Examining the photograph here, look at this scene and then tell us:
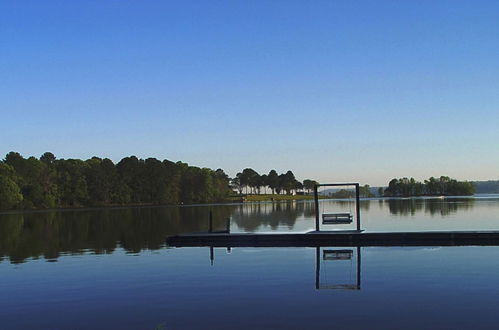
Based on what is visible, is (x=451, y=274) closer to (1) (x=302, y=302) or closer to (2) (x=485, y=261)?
(2) (x=485, y=261)

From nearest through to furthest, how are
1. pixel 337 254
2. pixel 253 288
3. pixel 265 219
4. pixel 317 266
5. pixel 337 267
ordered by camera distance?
pixel 253 288
pixel 337 267
pixel 317 266
pixel 337 254
pixel 265 219

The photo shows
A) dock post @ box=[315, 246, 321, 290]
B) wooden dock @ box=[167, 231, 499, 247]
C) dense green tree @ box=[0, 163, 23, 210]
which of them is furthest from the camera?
dense green tree @ box=[0, 163, 23, 210]

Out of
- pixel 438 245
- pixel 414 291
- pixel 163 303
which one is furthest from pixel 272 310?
pixel 438 245

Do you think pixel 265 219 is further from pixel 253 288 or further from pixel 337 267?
pixel 253 288

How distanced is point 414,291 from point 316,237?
21.5 metres

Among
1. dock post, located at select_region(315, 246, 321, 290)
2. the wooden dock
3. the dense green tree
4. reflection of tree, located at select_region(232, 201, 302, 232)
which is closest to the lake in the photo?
dock post, located at select_region(315, 246, 321, 290)

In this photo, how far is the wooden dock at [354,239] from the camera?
44.2 m

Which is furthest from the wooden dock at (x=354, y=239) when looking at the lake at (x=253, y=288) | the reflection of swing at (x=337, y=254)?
the reflection of swing at (x=337, y=254)

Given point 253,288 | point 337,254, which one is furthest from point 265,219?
point 253,288

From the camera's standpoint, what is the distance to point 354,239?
149 feet

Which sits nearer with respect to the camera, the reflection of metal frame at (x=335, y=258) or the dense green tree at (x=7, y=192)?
the reflection of metal frame at (x=335, y=258)

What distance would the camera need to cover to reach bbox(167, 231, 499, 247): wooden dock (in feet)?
145

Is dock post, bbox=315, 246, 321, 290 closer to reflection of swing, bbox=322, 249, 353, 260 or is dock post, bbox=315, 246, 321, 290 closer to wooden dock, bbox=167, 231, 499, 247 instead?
reflection of swing, bbox=322, 249, 353, 260

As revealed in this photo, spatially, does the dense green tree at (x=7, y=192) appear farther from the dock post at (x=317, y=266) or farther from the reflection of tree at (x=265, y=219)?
the dock post at (x=317, y=266)
